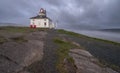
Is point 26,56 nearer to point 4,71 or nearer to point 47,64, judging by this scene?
point 47,64

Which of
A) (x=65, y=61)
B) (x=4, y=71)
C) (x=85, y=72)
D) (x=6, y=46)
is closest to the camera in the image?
(x=4, y=71)

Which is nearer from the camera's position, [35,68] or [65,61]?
[35,68]

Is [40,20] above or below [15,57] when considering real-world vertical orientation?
above

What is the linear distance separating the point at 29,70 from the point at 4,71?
2407 millimetres

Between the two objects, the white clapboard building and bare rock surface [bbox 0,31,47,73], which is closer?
bare rock surface [bbox 0,31,47,73]

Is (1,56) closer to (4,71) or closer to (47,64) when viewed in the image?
(4,71)

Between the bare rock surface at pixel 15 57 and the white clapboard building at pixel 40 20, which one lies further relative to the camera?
the white clapboard building at pixel 40 20

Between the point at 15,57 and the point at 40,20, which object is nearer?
the point at 15,57

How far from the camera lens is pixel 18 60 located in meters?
18.6

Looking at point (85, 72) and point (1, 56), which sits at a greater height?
point (1, 56)

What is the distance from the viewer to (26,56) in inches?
796

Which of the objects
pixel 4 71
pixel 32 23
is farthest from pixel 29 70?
pixel 32 23

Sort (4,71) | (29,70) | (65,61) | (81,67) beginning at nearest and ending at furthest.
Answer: (4,71) → (29,70) → (81,67) → (65,61)

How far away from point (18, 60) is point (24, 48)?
4503 millimetres
